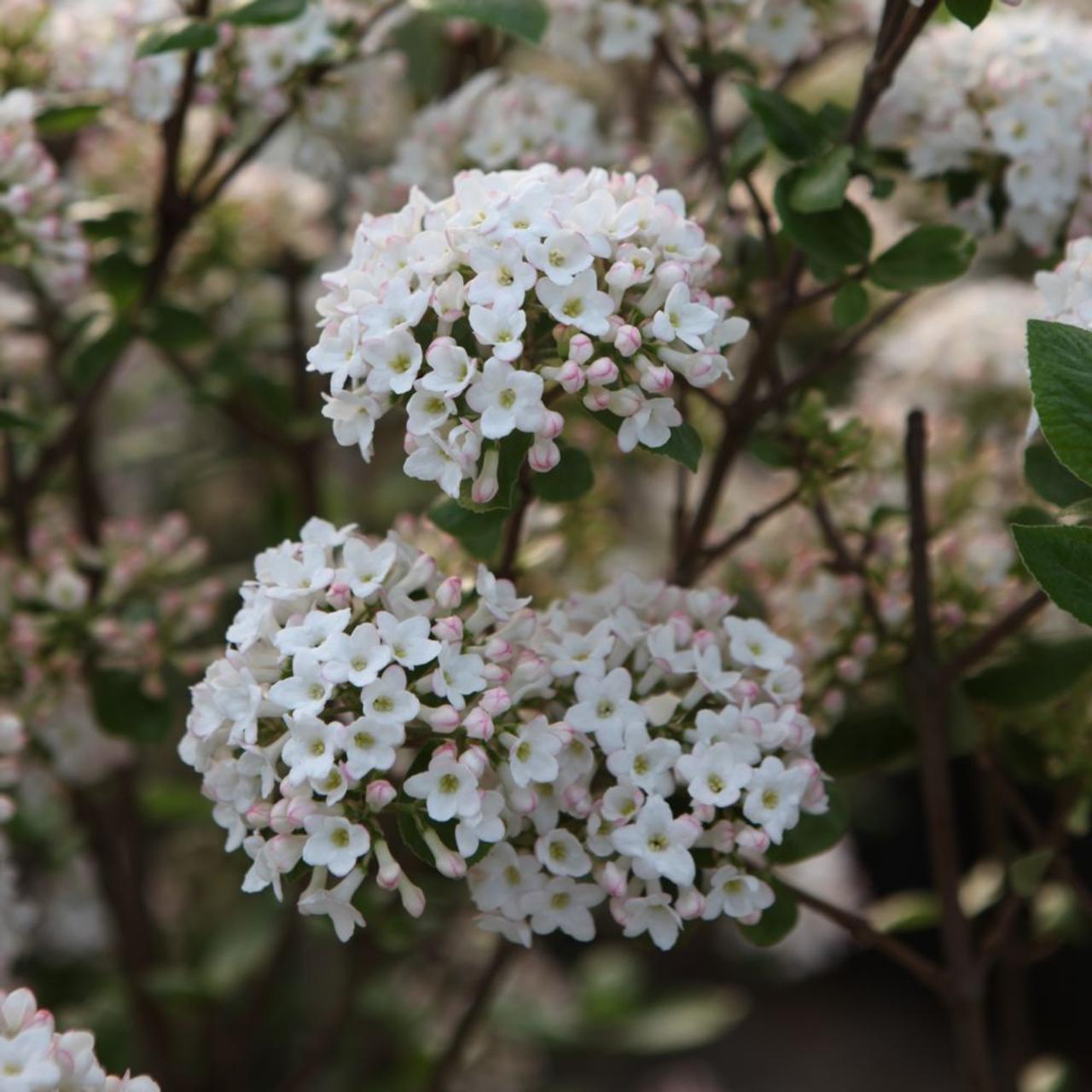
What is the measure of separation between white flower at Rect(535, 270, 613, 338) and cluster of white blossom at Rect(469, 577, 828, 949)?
0.15 m

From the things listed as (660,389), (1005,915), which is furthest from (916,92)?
(1005,915)

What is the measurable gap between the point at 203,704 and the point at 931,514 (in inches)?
22.4

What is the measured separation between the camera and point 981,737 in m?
0.93

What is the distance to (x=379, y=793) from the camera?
24.1 inches

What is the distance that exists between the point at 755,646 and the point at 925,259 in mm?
247

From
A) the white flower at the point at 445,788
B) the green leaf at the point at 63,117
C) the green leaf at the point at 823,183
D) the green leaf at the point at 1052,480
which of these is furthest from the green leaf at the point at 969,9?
the green leaf at the point at 63,117

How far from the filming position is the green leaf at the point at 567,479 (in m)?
0.73

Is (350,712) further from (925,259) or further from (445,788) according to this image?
(925,259)

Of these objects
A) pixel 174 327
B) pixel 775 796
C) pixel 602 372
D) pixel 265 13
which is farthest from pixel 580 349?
pixel 174 327

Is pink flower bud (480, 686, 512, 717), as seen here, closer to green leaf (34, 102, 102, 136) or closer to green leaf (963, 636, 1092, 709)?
green leaf (963, 636, 1092, 709)

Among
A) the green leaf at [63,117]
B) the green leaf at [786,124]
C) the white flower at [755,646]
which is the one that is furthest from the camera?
the green leaf at [63,117]

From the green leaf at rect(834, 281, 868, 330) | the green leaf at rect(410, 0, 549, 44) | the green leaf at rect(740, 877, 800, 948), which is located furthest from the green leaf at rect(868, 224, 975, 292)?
the green leaf at rect(740, 877, 800, 948)

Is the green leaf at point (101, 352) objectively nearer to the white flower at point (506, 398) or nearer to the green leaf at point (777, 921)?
the white flower at point (506, 398)

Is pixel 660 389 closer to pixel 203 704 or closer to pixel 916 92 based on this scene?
pixel 203 704
